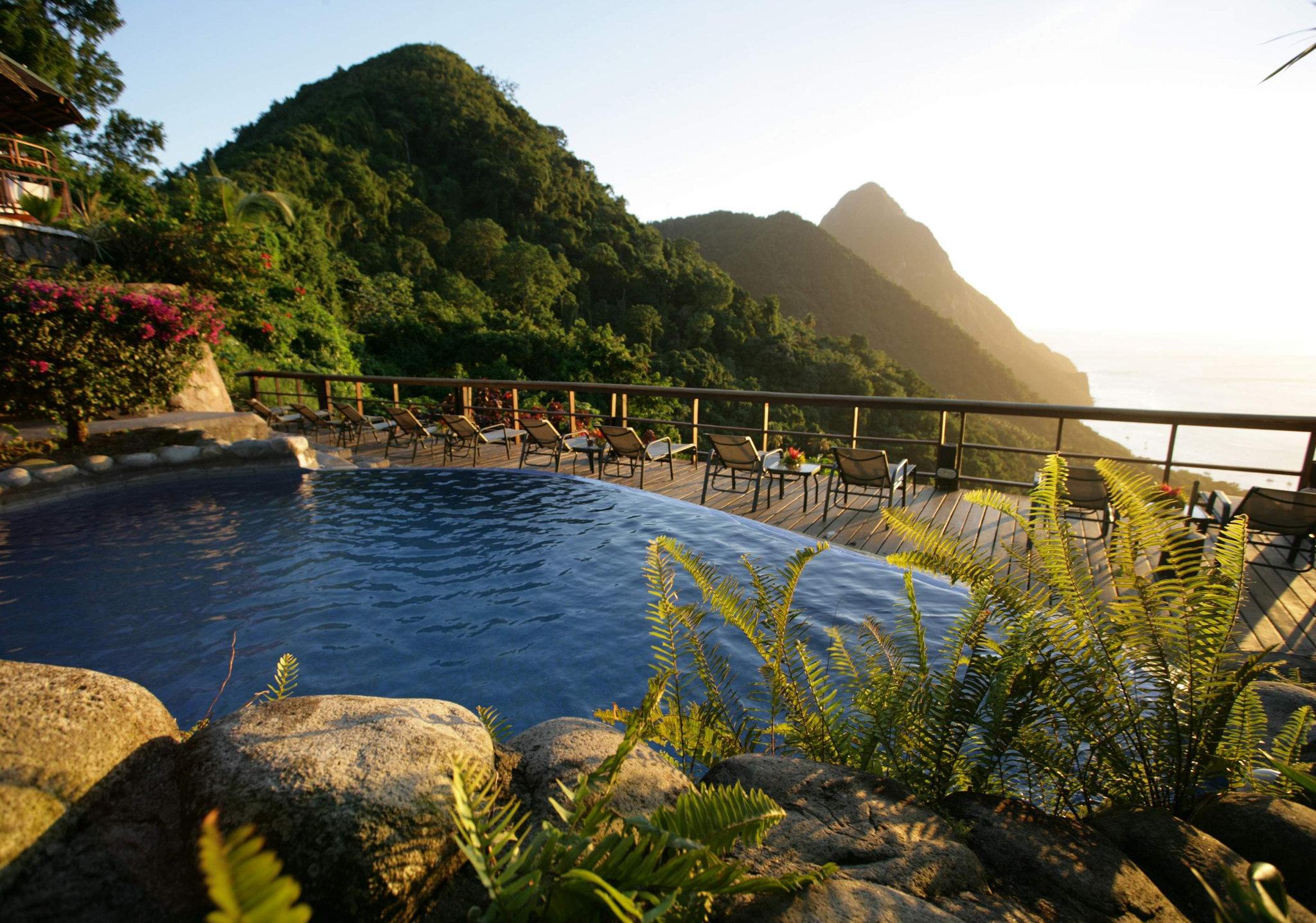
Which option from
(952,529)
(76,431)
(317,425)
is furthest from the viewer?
(317,425)

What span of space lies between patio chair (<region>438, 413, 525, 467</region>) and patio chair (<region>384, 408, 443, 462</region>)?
36 cm

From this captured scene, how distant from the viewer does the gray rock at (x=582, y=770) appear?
1.43 m

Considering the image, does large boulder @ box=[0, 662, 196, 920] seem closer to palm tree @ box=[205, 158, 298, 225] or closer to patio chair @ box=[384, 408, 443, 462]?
patio chair @ box=[384, 408, 443, 462]

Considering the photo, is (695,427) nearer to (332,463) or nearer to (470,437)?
(470,437)

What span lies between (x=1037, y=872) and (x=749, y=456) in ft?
18.2

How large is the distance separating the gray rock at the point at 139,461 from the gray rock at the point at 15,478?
0.90m

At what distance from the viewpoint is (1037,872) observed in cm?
133

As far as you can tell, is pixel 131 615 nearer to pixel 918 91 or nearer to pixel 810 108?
pixel 918 91

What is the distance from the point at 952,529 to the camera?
5.52m

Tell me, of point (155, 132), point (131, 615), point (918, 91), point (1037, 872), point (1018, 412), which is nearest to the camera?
point (1037, 872)

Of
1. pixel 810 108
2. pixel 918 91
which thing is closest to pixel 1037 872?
pixel 918 91

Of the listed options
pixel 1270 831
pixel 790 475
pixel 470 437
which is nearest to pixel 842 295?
pixel 470 437

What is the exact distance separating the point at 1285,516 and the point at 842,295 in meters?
62.3

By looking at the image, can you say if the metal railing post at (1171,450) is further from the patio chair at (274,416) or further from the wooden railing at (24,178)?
the wooden railing at (24,178)
